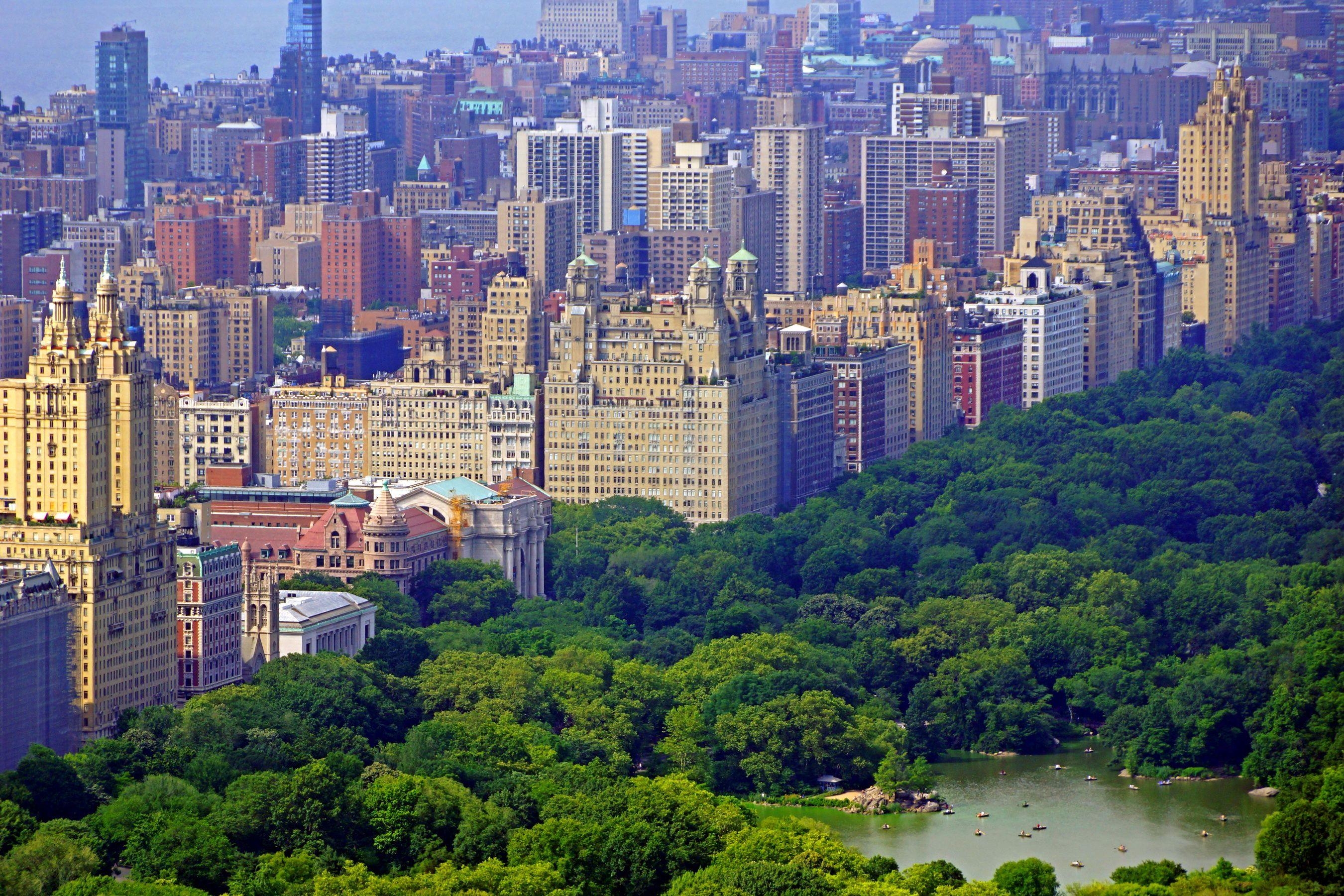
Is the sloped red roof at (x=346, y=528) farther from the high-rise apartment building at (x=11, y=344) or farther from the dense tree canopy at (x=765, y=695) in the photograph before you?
the high-rise apartment building at (x=11, y=344)

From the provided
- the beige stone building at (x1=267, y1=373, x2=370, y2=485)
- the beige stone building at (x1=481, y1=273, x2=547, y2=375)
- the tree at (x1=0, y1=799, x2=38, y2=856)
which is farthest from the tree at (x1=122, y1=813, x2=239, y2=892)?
the beige stone building at (x1=481, y1=273, x2=547, y2=375)

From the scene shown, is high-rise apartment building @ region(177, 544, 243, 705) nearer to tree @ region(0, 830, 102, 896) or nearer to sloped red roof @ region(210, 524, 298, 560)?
sloped red roof @ region(210, 524, 298, 560)

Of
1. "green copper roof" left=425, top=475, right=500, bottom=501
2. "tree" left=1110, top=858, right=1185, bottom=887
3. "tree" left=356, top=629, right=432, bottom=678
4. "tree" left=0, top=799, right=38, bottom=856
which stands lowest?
"tree" left=1110, top=858, right=1185, bottom=887

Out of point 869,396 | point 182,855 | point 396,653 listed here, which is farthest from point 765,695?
point 869,396

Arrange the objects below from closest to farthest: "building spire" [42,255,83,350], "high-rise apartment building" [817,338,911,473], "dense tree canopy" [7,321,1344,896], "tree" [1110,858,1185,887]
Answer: "tree" [1110,858,1185,887], "dense tree canopy" [7,321,1344,896], "building spire" [42,255,83,350], "high-rise apartment building" [817,338,911,473]

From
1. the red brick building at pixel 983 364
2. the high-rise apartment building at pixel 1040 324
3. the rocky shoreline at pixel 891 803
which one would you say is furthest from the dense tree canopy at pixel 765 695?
the high-rise apartment building at pixel 1040 324

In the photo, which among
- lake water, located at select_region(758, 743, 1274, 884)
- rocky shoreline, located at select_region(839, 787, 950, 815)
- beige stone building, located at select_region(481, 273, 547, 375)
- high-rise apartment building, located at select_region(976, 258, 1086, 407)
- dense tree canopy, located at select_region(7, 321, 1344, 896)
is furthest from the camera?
high-rise apartment building, located at select_region(976, 258, 1086, 407)

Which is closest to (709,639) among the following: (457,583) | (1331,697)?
(457,583)
